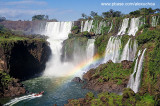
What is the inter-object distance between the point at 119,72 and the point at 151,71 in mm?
12712

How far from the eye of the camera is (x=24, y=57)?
151 feet

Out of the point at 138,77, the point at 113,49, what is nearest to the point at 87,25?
the point at 113,49

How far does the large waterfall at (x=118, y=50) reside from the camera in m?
42.2

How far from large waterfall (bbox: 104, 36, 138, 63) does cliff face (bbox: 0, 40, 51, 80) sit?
17.8 m

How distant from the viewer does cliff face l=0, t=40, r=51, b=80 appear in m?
40.2

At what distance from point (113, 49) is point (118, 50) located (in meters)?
1.83

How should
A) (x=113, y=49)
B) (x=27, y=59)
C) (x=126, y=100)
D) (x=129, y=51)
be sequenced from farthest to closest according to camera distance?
(x=113, y=49), (x=27, y=59), (x=129, y=51), (x=126, y=100)

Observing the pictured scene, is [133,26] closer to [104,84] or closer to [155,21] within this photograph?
[155,21]

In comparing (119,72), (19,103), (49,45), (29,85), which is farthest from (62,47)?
(19,103)

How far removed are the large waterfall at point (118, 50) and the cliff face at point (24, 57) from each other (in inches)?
701

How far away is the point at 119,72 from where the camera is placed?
38.4 metres

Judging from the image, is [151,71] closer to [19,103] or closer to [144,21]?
[19,103]

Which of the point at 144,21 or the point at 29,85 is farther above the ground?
the point at 144,21

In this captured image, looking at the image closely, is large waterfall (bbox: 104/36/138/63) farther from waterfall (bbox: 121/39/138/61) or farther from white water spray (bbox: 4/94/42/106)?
white water spray (bbox: 4/94/42/106)
